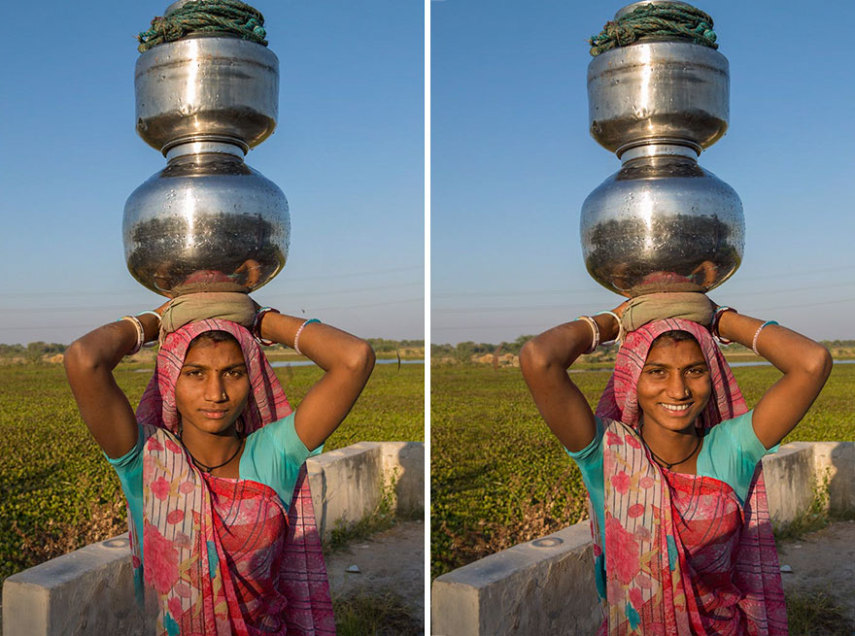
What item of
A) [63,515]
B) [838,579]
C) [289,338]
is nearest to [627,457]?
[289,338]

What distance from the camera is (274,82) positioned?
8.50 feet

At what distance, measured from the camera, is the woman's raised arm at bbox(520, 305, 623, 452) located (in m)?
2.34

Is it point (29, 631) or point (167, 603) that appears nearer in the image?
point (167, 603)

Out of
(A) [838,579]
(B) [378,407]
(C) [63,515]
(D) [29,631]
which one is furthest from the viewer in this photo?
(B) [378,407]

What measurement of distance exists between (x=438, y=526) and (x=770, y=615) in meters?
3.27

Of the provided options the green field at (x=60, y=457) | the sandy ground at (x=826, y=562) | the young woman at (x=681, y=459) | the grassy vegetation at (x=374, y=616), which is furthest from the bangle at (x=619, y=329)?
the green field at (x=60, y=457)

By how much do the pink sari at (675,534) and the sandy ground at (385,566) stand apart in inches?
90.5

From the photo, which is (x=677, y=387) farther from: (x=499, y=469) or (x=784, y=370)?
(x=499, y=469)

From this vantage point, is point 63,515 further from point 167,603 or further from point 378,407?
point 378,407

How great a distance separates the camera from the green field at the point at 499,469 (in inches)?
216

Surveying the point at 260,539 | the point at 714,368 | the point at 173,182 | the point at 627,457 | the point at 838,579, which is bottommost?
the point at 838,579

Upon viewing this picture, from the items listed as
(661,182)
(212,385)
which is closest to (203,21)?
(212,385)

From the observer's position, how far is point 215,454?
8.31 feet

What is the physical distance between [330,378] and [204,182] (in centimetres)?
71
